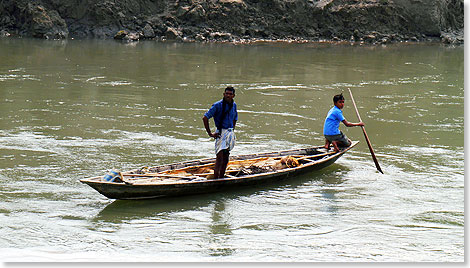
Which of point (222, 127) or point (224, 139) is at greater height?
point (222, 127)

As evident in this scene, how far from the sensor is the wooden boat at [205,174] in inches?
303

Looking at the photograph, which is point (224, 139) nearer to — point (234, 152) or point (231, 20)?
point (234, 152)

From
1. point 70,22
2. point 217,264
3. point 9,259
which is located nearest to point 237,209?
point 217,264

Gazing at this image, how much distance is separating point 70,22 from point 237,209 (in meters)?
24.1

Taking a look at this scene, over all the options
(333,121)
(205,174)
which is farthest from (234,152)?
(205,174)

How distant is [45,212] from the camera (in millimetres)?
7562

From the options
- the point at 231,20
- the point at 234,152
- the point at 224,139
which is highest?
the point at 231,20

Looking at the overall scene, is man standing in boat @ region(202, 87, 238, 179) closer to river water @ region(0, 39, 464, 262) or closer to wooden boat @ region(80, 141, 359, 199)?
wooden boat @ region(80, 141, 359, 199)

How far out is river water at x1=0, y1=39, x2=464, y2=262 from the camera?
6.86 m

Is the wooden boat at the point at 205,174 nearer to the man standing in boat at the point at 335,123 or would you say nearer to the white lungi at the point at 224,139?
the man standing in boat at the point at 335,123

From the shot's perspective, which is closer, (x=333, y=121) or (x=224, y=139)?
(x=224, y=139)

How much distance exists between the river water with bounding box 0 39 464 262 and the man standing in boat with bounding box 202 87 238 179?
428mm

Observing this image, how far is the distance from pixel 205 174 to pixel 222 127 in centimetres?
68

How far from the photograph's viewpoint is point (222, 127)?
8.25 meters
